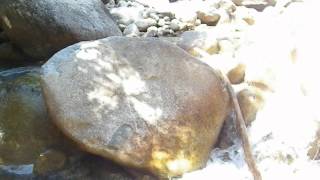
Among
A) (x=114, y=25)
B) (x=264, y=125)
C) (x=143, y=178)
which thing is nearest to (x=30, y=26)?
(x=114, y=25)

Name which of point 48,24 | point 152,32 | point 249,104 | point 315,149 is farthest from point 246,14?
point 315,149

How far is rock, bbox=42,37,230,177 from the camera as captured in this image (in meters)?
4.53

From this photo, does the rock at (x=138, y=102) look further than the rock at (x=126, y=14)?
No

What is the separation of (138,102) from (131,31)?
2630 mm

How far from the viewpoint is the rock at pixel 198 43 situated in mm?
6253

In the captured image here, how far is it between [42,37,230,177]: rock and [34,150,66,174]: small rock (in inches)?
10.8

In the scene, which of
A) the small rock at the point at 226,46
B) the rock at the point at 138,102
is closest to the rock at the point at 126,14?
the small rock at the point at 226,46

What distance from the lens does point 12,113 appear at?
538 cm

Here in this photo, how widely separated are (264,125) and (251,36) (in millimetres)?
1807

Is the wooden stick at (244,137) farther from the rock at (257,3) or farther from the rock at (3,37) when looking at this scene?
the rock at (257,3)

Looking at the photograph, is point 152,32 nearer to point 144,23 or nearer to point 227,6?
point 144,23

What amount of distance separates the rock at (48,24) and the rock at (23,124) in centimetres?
58

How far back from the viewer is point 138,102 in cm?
476

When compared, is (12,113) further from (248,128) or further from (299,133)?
(299,133)
